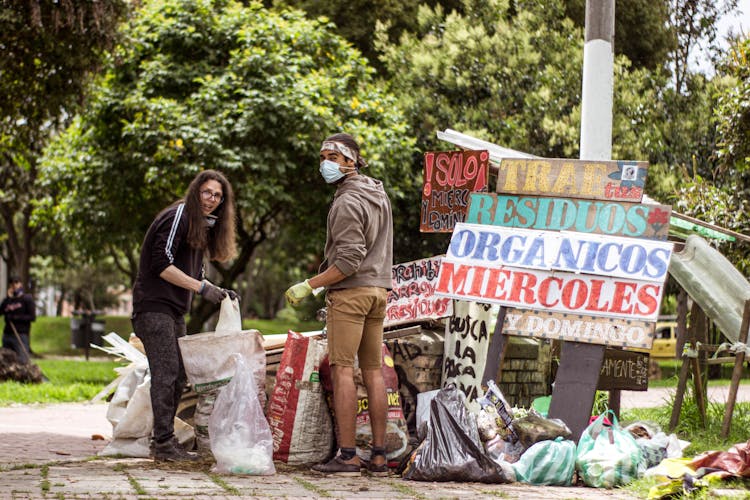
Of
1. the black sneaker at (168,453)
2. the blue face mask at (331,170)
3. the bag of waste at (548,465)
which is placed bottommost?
the black sneaker at (168,453)

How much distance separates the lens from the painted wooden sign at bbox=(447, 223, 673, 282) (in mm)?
6438

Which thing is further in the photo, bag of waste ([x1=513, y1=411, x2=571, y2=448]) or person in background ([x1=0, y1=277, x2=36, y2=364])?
person in background ([x1=0, y1=277, x2=36, y2=364])

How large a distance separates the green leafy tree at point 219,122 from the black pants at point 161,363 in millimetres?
10065

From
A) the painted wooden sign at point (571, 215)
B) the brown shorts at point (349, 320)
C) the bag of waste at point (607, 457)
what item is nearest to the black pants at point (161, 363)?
the brown shorts at point (349, 320)

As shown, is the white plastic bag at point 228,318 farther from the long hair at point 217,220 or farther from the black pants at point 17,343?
the black pants at point 17,343

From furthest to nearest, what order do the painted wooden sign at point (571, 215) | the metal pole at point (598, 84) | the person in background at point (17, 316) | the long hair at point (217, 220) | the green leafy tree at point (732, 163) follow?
the person in background at point (17, 316)
the green leafy tree at point (732, 163)
the metal pole at point (598, 84)
the painted wooden sign at point (571, 215)
the long hair at point (217, 220)

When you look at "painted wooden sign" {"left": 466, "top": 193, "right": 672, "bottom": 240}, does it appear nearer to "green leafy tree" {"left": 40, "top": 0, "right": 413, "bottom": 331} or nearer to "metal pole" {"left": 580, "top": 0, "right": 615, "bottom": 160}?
"metal pole" {"left": 580, "top": 0, "right": 615, "bottom": 160}

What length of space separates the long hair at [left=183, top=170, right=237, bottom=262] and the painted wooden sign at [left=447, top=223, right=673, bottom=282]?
1.55m

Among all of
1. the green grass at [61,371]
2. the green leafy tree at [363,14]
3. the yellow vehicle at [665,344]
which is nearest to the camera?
the green grass at [61,371]

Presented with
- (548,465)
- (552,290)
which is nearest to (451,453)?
(548,465)

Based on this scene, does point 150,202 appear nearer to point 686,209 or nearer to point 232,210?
point 686,209

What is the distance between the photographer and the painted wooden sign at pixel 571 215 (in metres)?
6.58

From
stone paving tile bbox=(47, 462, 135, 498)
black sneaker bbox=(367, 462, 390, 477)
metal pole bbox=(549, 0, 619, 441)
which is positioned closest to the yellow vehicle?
metal pole bbox=(549, 0, 619, 441)

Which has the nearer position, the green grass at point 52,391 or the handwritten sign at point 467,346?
the handwritten sign at point 467,346
